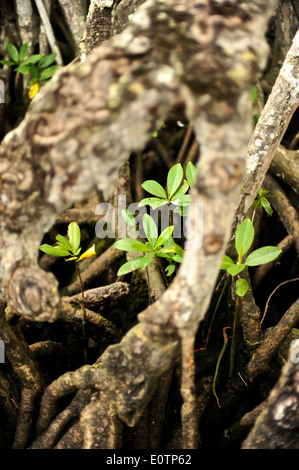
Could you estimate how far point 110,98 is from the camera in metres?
0.81

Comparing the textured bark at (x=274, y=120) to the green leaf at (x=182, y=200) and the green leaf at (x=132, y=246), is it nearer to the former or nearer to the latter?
the green leaf at (x=182, y=200)

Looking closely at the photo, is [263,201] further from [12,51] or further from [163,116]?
[12,51]

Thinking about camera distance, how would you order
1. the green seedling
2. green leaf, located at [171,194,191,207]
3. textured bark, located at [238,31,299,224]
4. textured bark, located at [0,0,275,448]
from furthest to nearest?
the green seedling, textured bark, located at [238,31,299,224], green leaf, located at [171,194,191,207], textured bark, located at [0,0,275,448]

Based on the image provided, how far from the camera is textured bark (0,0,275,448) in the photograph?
812 millimetres

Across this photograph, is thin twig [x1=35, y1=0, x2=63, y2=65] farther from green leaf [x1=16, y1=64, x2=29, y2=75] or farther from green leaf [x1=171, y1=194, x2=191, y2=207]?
green leaf [x1=171, y1=194, x2=191, y2=207]

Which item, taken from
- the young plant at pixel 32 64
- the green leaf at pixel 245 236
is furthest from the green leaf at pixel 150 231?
the young plant at pixel 32 64

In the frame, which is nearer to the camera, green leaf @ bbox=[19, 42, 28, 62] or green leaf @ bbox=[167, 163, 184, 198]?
green leaf @ bbox=[167, 163, 184, 198]

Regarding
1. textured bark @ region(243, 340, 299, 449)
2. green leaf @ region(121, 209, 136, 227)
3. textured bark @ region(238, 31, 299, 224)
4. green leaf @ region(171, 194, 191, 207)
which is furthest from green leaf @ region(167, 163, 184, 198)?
textured bark @ region(243, 340, 299, 449)

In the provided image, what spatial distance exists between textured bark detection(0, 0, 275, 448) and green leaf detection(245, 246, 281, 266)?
0.32 metres

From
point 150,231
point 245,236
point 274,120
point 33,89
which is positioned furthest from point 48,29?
point 245,236

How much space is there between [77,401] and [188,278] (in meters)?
0.68

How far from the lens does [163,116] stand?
0.83 meters

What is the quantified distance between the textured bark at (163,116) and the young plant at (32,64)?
1334 mm

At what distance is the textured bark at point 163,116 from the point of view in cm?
81
